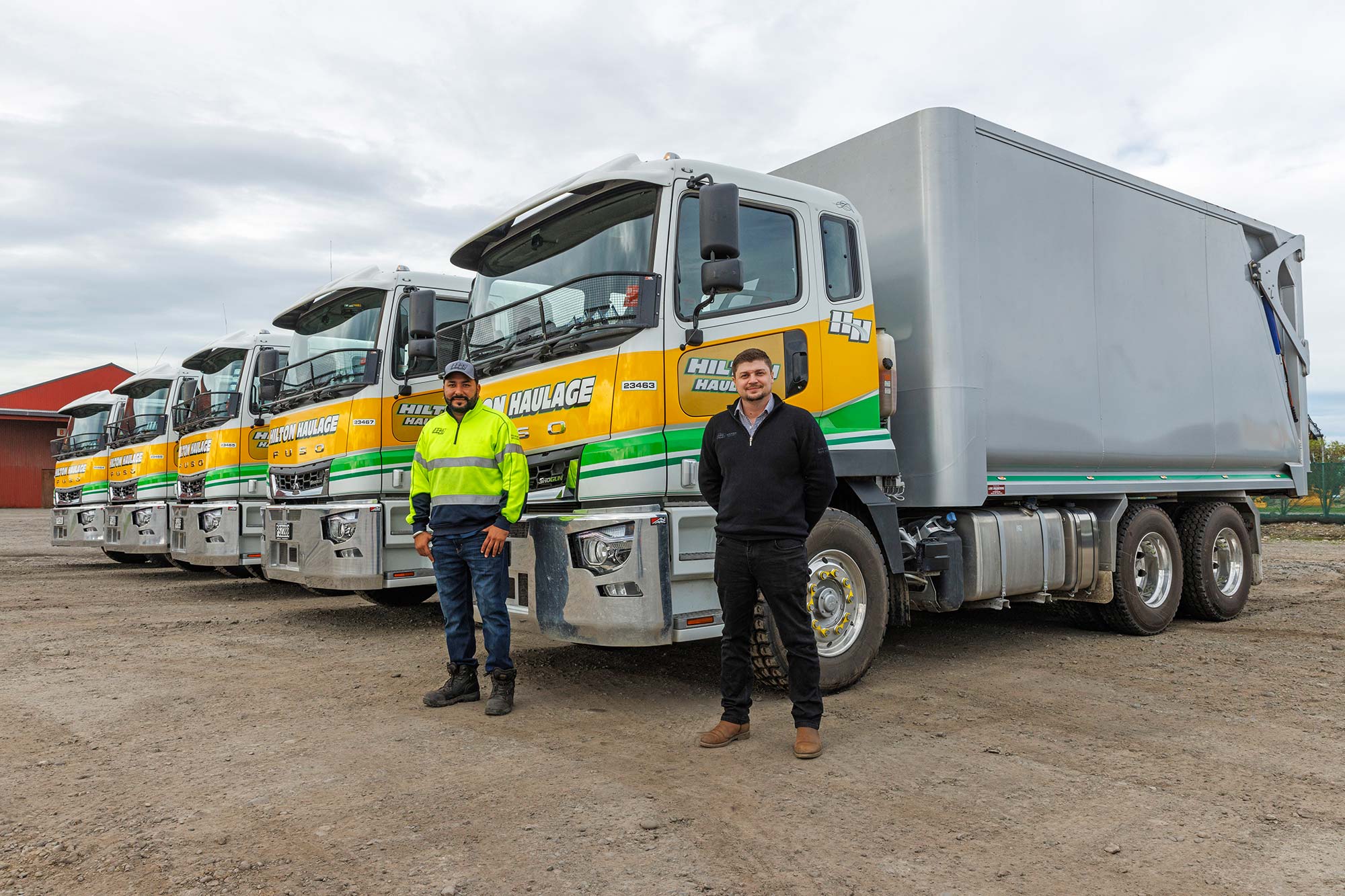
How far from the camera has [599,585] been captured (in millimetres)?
4668

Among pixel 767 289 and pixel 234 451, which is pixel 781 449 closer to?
pixel 767 289

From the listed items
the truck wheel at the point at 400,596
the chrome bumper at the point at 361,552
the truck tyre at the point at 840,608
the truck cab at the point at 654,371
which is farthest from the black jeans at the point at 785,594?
the truck wheel at the point at 400,596

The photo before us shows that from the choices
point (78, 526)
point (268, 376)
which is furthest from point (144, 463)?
point (268, 376)

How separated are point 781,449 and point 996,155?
324 centimetres

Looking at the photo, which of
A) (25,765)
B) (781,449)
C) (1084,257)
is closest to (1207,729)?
(781,449)

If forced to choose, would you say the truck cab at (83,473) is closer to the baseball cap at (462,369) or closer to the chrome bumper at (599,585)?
the baseball cap at (462,369)

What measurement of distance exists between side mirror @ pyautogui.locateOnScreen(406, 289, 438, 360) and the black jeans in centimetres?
305

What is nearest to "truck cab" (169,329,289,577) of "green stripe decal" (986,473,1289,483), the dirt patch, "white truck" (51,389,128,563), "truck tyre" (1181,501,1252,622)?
"white truck" (51,389,128,563)

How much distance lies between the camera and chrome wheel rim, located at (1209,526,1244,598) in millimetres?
8445

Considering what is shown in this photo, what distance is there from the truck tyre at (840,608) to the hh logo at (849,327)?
1015 millimetres

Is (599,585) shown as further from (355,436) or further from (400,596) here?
(400,596)

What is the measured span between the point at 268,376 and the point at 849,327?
228 inches

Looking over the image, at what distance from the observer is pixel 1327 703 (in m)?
5.23

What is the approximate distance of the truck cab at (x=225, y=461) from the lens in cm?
1002
